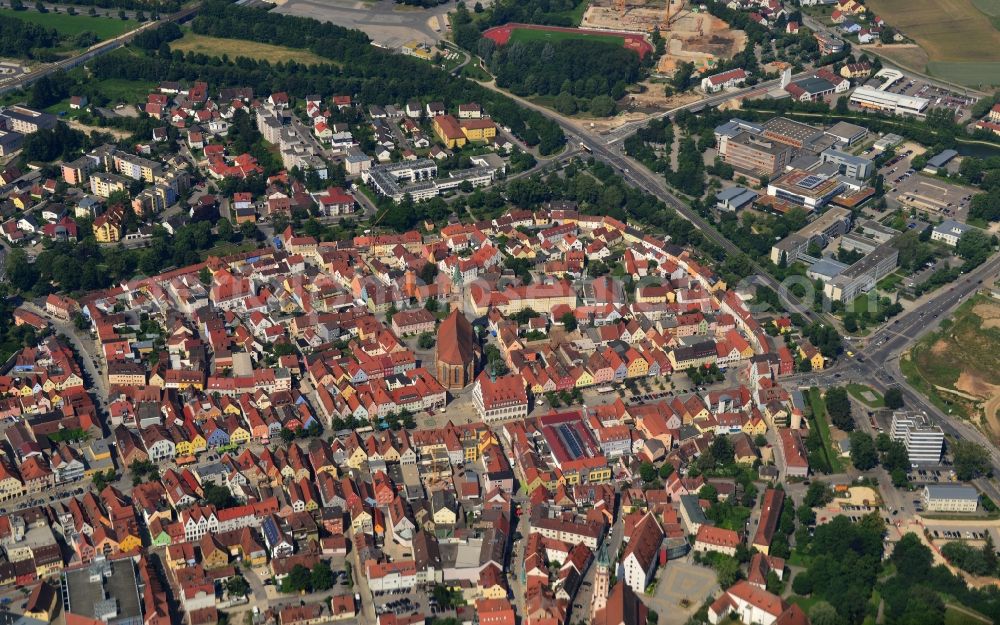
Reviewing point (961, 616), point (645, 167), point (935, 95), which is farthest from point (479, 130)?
point (961, 616)

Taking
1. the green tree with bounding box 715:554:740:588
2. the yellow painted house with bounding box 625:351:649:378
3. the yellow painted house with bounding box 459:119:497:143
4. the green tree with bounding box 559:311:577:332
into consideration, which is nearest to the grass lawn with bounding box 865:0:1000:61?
the yellow painted house with bounding box 459:119:497:143

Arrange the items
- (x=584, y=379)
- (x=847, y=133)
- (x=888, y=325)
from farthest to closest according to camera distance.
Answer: (x=847, y=133), (x=888, y=325), (x=584, y=379)

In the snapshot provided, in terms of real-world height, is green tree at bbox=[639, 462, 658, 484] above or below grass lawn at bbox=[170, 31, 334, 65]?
below

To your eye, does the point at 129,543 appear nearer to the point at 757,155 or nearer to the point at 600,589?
the point at 600,589

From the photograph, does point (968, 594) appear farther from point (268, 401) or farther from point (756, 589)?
point (268, 401)

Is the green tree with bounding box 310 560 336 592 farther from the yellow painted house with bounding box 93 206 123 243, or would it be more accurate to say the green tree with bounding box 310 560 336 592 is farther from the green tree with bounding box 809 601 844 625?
the yellow painted house with bounding box 93 206 123 243

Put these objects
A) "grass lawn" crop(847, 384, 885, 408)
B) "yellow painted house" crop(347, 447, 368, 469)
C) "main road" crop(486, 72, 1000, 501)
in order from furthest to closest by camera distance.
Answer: "grass lawn" crop(847, 384, 885, 408) < "main road" crop(486, 72, 1000, 501) < "yellow painted house" crop(347, 447, 368, 469)

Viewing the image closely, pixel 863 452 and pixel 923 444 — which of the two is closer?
pixel 863 452

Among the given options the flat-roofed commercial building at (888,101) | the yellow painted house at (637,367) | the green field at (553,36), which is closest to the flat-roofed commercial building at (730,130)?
the flat-roofed commercial building at (888,101)
